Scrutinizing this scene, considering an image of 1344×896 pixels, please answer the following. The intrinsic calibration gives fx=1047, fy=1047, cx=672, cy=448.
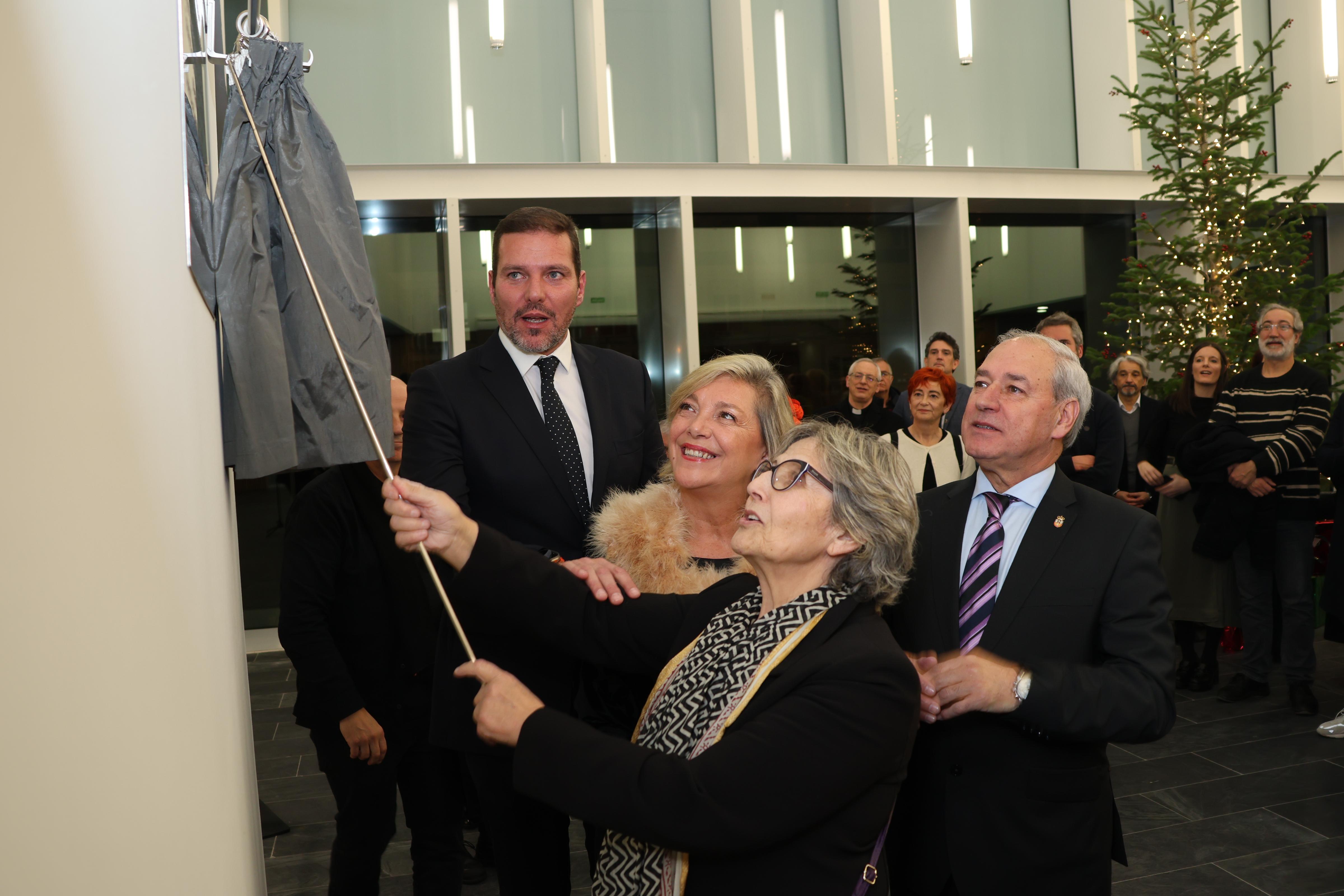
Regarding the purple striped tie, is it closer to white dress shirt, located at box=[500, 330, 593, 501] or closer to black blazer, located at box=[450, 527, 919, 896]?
black blazer, located at box=[450, 527, 919, 896]

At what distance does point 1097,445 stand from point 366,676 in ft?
12.8

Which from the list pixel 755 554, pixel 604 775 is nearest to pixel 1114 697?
pixel 755 554

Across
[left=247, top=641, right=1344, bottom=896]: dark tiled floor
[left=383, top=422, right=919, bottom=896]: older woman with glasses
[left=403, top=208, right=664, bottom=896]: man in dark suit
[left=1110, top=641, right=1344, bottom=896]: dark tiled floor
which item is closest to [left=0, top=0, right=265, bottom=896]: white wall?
[left=383, top=422, right=919, bottom=896]: older woman with glasses

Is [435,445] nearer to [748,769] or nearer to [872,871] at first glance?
[748,769]

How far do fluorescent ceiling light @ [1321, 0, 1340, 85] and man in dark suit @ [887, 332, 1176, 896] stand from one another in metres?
8.84

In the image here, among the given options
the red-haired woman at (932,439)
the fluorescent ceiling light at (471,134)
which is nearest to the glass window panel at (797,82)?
the fluorescent ceiling light at (471,134)

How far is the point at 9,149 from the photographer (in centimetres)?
48

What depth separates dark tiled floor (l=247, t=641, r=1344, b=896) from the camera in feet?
10.7

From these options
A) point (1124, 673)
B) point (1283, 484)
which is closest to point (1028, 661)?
point (1124, 673)

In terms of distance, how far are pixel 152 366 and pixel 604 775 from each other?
2.67 feet

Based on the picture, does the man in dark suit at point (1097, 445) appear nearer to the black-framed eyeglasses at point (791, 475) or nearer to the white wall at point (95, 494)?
the black-framed eyeglasses at point (791, 475)

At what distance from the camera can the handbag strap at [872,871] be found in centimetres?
148

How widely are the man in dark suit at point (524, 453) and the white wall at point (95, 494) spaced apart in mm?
954

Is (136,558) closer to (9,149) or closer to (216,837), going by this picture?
(9,149)
